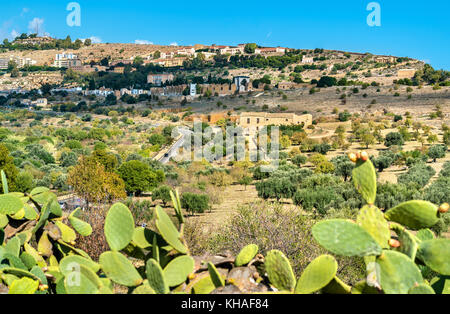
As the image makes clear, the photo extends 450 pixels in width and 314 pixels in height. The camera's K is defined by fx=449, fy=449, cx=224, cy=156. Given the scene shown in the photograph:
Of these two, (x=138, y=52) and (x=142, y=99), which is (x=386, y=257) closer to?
(x=142, y=99)

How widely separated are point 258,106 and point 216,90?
65.5 feet

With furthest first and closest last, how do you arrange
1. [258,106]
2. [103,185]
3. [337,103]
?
[258,106], [337,103], [103,185]

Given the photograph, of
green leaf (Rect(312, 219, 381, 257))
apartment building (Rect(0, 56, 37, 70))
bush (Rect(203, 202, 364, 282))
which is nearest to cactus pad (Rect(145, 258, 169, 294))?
green leaf (Rect(312, 219, 381, 257))

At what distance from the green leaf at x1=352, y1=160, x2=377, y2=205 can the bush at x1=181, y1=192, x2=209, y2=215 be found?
45.3 ft

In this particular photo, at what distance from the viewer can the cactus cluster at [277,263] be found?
215 centimetres

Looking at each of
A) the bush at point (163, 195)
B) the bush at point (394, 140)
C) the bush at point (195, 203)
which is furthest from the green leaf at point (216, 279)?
the bush at point (394, 140)

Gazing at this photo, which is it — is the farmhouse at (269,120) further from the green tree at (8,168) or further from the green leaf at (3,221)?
the green leaf at (3,221)

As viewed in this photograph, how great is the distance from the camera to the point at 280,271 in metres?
2.43

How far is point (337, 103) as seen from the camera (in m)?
51.4

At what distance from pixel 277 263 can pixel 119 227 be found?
0.90m

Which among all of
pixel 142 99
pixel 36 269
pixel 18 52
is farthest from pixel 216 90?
pixel 18 52

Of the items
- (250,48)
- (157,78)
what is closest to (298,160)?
(157,78)

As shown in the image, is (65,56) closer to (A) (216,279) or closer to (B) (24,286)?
(B) (24,286)

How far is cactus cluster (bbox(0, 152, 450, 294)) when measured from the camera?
2.15 metres
